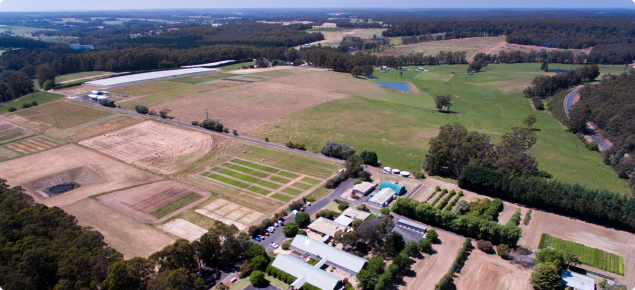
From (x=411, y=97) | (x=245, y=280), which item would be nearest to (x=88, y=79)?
(x=411, y=97)

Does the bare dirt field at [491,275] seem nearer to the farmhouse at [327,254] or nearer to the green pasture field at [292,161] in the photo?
the farmhouse at [327,254]

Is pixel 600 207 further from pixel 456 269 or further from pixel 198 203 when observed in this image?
pixel 198 203

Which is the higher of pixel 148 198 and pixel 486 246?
pixel 148 198

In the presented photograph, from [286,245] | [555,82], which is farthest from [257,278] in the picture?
[555,82]

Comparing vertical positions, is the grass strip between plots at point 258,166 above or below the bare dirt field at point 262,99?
below

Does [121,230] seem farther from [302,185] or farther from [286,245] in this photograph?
[302,185]

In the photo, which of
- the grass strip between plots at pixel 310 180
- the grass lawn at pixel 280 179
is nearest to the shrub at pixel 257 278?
the grass lawn at pixel 280 179
